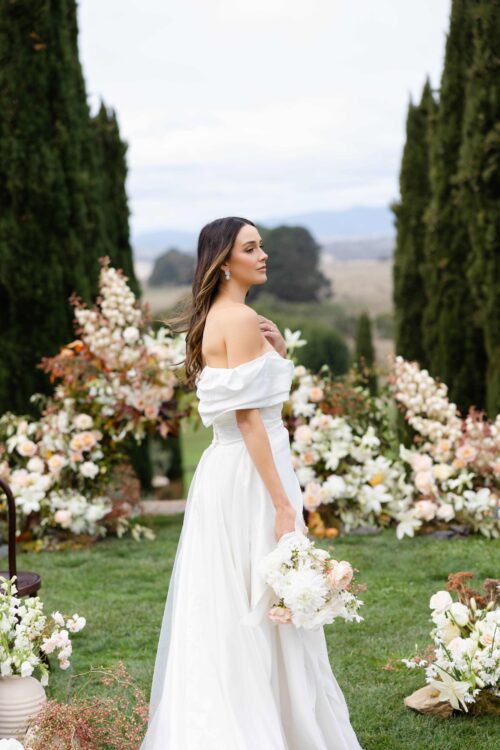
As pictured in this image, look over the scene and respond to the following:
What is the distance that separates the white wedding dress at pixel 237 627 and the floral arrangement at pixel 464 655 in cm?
70

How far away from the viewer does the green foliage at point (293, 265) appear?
4034 cm

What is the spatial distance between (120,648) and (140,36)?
7.41 meters

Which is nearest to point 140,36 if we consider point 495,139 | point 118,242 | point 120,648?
point 118,242

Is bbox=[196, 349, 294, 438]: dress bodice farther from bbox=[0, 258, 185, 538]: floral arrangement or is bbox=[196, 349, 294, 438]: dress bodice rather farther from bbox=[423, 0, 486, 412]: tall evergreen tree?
bbox=[423, 0, 486, 412]: tall evergreen tree

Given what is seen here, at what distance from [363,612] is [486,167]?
5.14m

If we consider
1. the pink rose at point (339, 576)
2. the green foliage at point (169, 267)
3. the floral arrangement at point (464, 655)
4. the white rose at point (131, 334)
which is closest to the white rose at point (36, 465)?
the white rose at point (131, 334)

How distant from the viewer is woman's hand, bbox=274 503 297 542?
315cm

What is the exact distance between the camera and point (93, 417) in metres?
7.70

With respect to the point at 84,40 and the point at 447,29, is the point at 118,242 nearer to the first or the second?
the point at 84,40

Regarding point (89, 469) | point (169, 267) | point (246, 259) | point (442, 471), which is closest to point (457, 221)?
point (442, 471)

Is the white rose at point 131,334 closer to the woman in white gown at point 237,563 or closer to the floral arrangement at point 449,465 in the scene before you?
the floral arrangement at point 449,465

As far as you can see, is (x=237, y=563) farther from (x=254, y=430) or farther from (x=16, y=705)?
(x=16, y=705)

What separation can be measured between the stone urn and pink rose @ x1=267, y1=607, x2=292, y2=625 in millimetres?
1079

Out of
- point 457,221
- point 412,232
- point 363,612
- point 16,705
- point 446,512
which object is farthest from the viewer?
point 412,232
